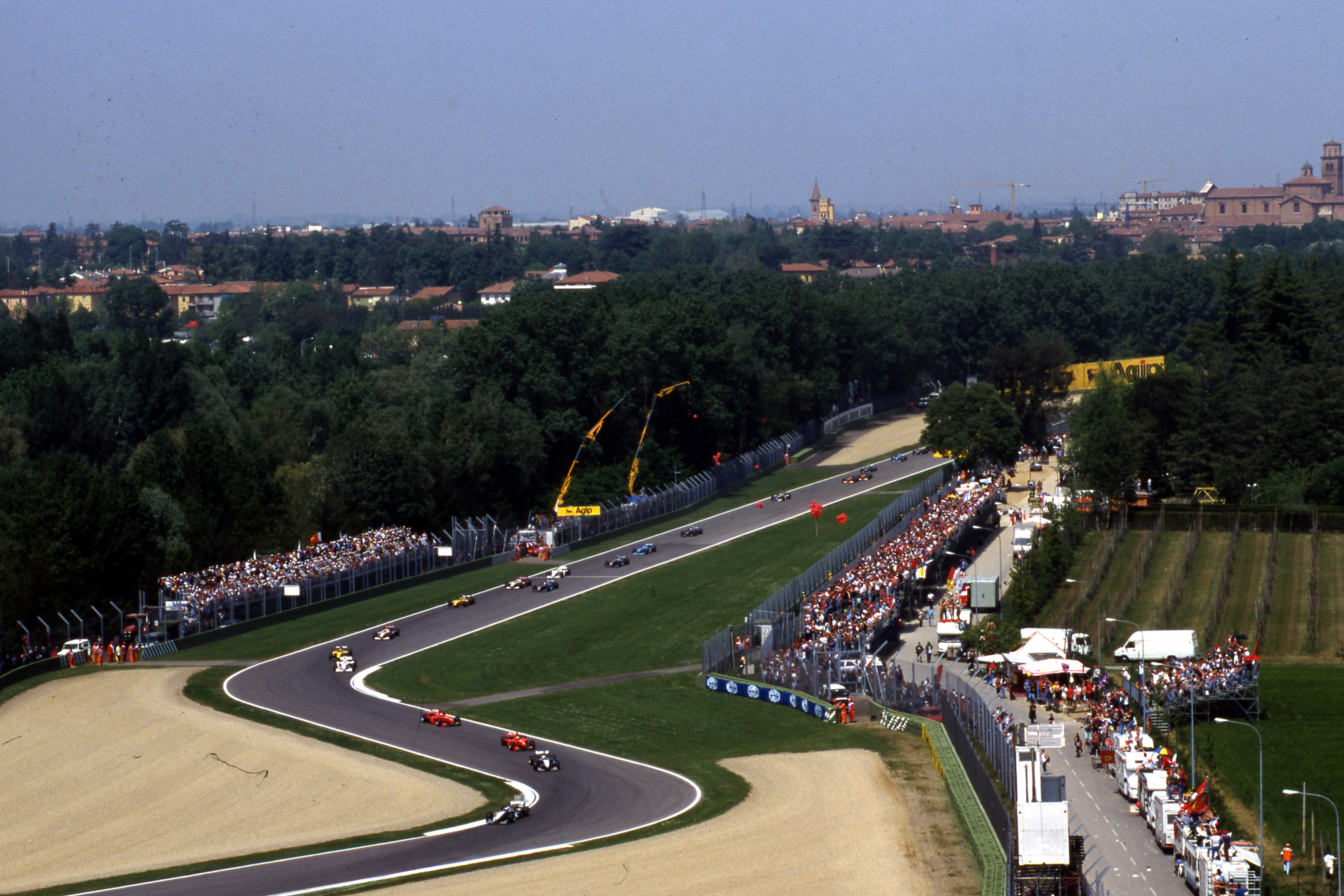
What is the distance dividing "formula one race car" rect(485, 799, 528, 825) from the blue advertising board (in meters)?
15.3

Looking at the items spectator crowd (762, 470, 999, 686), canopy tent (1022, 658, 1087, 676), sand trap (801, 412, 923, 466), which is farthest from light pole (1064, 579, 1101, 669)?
sand trap (801, 412, 923, 466)

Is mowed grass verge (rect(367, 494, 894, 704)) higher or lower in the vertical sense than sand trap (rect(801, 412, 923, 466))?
lower

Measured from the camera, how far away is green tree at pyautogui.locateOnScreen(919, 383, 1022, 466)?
99625mm

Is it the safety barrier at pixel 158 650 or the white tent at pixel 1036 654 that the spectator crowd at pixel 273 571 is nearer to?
the safety barrier at pixel 158 650

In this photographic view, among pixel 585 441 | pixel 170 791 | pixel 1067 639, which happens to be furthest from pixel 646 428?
pixel 170 791

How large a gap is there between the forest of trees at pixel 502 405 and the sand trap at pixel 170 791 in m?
15.1

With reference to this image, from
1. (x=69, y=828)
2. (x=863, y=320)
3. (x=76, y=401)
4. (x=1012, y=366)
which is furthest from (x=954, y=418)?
(x=69, y=828)

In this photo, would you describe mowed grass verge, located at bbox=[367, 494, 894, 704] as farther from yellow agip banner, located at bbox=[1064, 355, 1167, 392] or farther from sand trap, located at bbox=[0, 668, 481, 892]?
yellow agip banner, located at bbox=[1064, 355, 1167, 392]

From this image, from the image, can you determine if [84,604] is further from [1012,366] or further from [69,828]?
[1012,366]

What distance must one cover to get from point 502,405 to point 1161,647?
57820 mm

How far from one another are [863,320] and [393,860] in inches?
4386

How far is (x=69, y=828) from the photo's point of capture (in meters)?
41.0

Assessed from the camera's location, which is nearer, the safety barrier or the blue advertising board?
the blue advertising board

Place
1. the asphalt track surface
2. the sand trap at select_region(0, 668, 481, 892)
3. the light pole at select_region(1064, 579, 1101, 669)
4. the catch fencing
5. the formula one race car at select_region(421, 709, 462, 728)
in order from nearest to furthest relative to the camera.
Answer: the asphalt track surface, the sand trap at select_region(0, 668, 481, 892), the formula one race car at select_region(421, 709, 462, 728), the catch fencing, the light pole at select_region(1064, 579, 1101, 669)
